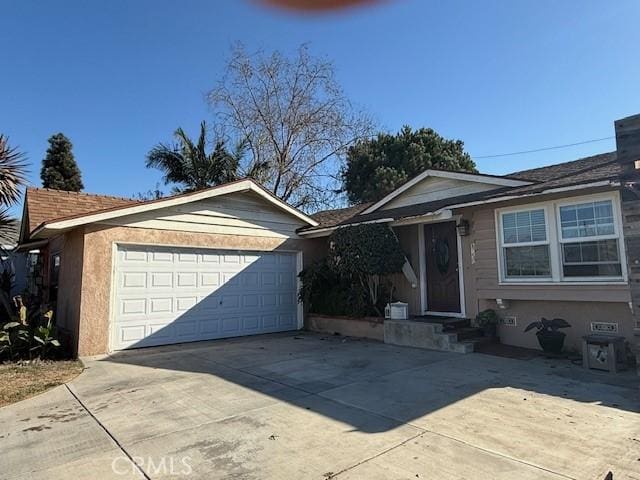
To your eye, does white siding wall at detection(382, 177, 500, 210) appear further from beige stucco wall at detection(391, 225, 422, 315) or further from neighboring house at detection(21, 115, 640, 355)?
beige stucco wall at detection(391, 225, 422, 315)

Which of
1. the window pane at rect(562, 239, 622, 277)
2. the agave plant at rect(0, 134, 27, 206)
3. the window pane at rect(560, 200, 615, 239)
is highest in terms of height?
the agave plant at rect(0, 134, 27, 206)

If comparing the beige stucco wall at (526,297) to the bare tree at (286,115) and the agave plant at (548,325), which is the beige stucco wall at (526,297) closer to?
the agave plant at (548,325)

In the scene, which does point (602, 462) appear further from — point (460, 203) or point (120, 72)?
point (120, 72)

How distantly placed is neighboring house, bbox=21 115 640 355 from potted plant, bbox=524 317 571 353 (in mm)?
387

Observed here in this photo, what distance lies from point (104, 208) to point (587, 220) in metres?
10.3

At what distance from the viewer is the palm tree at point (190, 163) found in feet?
63.0

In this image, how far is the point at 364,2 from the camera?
356cm

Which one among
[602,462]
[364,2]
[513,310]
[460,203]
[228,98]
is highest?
[228,98]

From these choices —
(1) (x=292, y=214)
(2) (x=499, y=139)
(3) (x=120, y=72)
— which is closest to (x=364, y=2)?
(1) (x=292, y=214)

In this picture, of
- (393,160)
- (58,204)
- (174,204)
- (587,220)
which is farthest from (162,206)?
(393,160)

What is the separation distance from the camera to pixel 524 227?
8055 mm

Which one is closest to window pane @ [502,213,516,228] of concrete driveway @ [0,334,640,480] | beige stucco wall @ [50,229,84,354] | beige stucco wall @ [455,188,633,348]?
beige stucco wall @ [455,188,633,348]

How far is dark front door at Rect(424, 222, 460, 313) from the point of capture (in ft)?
31.2

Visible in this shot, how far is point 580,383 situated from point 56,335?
9776 mm
